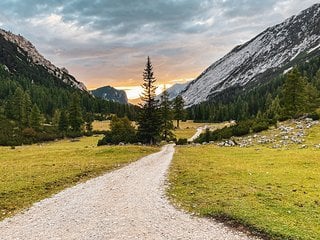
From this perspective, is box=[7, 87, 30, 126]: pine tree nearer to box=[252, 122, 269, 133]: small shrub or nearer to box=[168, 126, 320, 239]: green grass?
box=[252, 122, 269, 133]: small shrub

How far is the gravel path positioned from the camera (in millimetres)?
17056

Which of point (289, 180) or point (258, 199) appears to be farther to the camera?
point (289, 180)

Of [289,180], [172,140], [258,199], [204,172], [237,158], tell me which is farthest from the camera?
[172,140]

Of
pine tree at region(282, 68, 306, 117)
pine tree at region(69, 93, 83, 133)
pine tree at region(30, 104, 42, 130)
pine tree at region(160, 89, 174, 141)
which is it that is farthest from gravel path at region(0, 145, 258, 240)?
pine tree at region(30, 104, 42, 130)

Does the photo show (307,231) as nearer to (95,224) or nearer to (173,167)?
(95,224)

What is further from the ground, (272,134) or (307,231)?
(272,134)

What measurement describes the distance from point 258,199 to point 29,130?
101 meters

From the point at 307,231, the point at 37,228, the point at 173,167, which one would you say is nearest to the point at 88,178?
the point at 173,167

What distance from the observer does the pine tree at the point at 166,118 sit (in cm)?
9031

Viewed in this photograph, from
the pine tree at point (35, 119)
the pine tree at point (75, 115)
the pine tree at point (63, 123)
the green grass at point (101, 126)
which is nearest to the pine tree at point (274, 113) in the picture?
the pine tree at point (75, 115)

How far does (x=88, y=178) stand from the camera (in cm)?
3269

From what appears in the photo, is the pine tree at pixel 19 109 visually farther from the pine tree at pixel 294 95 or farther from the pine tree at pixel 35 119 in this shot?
the pine tree at pixel 294 95

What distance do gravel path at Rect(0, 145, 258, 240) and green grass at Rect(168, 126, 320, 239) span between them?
1529 millimetres

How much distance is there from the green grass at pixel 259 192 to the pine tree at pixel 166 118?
47.6 metres
